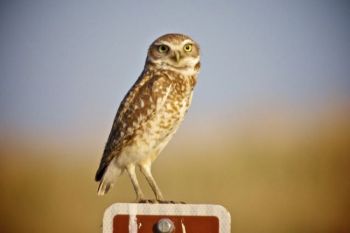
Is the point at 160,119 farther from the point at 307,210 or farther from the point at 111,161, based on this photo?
the point at 307,210

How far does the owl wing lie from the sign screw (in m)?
1.45

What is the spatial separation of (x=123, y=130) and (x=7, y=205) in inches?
105

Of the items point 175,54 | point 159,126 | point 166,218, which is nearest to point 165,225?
point 166,218

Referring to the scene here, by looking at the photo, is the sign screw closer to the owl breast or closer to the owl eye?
the owl breast

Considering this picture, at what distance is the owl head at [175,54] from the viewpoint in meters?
2.95

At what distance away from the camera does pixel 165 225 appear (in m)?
1.44

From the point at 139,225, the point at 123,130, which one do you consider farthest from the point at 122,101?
the point at 139,225

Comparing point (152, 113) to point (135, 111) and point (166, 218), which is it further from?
point (166, 218)

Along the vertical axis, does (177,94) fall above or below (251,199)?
above

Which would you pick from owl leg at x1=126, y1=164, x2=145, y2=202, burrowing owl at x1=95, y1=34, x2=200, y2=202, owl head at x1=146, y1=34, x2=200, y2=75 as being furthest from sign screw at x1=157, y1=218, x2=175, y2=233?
owl head at x1=146, y1=34, x2=200, y2=75

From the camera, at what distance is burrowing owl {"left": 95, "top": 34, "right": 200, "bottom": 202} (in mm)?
2873

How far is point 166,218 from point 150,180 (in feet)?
4.15

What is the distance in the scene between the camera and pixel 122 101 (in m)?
3.00

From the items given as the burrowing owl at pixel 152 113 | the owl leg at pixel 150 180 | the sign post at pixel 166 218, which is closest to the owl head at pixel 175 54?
the burrowing owl at pixel 152 113
